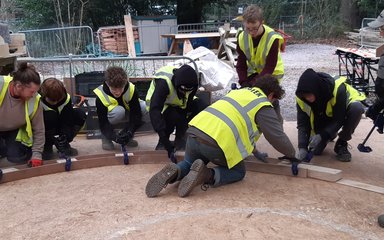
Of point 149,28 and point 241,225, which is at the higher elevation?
point 149,28

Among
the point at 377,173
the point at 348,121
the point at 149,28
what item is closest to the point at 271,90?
the point at 348,121

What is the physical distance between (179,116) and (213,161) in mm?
1208

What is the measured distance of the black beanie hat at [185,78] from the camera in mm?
4301

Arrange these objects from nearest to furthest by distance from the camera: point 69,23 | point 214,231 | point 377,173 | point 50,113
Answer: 1. point 214,231
2. point 377,173
3. point 50,113
4. point 69,23

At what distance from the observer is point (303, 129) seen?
456cm

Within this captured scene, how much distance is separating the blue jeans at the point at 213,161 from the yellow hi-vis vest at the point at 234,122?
0.36ft

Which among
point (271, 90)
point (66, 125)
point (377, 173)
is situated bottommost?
point (377, 173)

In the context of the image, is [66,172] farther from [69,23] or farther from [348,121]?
[69,23]

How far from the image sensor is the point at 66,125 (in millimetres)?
4852

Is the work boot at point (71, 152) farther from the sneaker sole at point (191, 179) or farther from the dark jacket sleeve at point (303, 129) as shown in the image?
the dark jacket sleeve at point (303, 129)

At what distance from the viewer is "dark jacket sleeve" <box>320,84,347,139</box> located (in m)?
4.27

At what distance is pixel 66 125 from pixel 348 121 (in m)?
3.05

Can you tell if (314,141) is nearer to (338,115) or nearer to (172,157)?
(338,115)

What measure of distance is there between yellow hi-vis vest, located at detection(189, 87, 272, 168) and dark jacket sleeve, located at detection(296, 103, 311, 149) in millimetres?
1025
